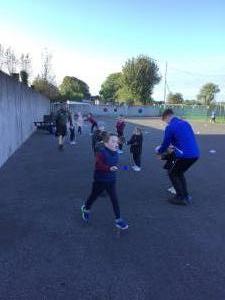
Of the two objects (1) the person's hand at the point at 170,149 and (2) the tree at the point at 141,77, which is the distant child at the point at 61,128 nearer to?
(1) the person's hand at the point at 170,149

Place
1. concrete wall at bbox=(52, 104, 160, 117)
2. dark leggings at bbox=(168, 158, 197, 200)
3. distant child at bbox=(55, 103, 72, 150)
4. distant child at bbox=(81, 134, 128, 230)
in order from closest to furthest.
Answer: distant child at bbox=(81, 134, 128, 230) → dark leggings at bbox=(168, 158, 197, 200) → distant child at bbox=(55, 103, 72, 150) → concrete wall at bbox=(52, 104, 160, 117)

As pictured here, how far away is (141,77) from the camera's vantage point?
9250 cm

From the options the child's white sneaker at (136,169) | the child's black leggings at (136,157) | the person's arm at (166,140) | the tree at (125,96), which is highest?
the person's arm at (166,140)

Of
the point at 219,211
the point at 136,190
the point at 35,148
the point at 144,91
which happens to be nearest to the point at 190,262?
the point at 219,211

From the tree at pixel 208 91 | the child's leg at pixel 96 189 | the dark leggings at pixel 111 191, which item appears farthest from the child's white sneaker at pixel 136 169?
the tree at pixel 208 91

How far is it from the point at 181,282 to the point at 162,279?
0.21 m

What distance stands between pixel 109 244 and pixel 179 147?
302 cm

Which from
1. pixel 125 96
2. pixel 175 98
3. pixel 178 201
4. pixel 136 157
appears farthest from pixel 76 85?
pixel 178 201

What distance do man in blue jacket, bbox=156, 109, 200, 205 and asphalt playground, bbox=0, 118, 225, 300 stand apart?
1.12 ft

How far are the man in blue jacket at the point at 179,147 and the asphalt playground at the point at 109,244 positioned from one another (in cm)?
34

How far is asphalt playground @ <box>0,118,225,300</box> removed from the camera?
15.1 feet

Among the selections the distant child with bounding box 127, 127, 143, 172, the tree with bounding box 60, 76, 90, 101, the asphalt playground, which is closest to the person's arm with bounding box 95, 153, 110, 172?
the asphalt playground

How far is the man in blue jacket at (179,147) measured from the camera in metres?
8.32

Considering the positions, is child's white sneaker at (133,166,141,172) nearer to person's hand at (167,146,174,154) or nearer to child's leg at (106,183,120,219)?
person's hand at (167,146,174,154)
